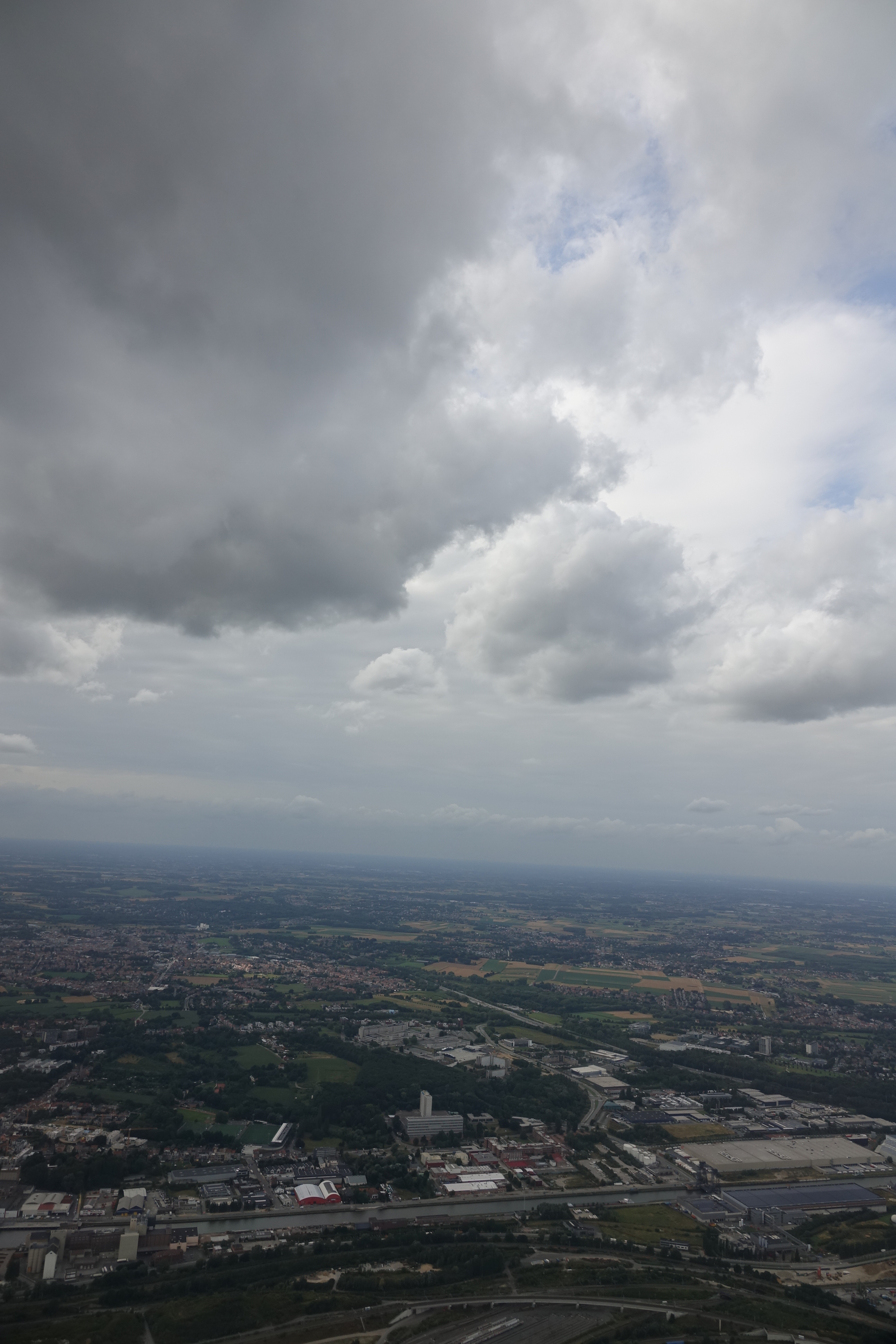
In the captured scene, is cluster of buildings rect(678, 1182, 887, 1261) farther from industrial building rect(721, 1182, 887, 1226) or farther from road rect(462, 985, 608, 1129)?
road rect(462, 985, 608, 1129)

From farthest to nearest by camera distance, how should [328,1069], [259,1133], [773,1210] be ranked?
[328,1069]
[259,1133]
[773,1210]

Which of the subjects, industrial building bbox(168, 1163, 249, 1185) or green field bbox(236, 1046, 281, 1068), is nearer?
industrial building bbox(168, 1163, 249, 1185)

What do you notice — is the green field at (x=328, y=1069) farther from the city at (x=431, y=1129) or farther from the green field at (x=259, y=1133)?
the green field at (x=259, y=1133)

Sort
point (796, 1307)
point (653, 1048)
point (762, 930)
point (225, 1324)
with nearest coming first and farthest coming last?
point (225, 1324) → point (796, 1307) → point (653, 1048) → point (762, 930)

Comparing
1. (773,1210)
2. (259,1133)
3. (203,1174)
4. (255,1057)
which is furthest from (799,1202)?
(255,1057)

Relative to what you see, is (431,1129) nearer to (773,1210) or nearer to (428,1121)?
(428,1121)

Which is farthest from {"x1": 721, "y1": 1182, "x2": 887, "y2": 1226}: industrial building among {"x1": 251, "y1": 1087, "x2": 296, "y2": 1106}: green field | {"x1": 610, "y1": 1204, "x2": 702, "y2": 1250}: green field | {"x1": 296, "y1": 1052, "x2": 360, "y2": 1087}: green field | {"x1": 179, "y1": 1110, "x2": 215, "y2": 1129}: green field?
{"x1": 179, "y1": 1110, "x2": 215, "y2": 1129}: green field

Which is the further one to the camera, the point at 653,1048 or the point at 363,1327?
the point at 653,1048

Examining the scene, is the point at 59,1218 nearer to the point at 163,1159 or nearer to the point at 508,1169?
the point at 163,1159

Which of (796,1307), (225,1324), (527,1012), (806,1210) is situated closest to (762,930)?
(527,1012)
